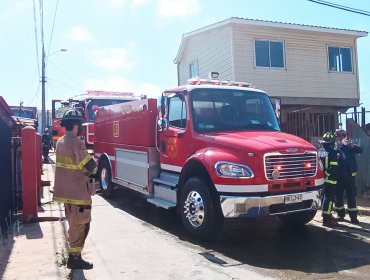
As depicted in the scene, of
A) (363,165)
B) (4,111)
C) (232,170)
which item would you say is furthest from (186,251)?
(363,165)

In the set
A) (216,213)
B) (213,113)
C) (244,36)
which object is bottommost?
(216,213)

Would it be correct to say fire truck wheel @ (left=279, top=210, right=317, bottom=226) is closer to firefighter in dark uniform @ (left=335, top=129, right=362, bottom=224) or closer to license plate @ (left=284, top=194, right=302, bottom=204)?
license plate @ (left=284, top=194, right=302, bottom=204)

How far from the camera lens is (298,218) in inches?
270

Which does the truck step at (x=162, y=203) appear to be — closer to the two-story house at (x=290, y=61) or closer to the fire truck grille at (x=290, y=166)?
the fire truck grille at (x=290, y=166)

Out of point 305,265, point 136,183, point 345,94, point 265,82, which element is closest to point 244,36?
point 265,82

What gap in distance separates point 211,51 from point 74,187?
14108mm

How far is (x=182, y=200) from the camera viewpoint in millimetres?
6488

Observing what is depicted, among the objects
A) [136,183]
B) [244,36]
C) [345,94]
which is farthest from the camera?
[345,94]

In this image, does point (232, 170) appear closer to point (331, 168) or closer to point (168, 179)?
point (168, 179)

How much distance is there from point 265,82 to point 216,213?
11829 millimetres

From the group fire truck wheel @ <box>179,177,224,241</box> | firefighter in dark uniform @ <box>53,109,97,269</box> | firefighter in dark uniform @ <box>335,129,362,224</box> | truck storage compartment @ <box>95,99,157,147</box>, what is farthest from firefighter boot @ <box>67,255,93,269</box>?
firefighter in dark uniform @ <box>335,129,362,224</box>

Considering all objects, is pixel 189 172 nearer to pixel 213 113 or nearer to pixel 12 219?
pixel 213 113

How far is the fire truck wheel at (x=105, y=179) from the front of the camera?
979 centimetres

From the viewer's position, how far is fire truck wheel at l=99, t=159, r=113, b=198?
979 centimetres
